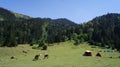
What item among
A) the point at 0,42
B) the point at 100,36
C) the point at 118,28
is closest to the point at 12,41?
the point at 0,42

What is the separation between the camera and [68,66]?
48500mm

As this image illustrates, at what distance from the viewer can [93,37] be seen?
7692 inches

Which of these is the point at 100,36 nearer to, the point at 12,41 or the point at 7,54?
the point at 12,41

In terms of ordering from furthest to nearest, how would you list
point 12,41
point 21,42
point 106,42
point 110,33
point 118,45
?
1. point 21,42
2. point 110,33
3. point 106,42
4. point 12,41
5. point 118,45

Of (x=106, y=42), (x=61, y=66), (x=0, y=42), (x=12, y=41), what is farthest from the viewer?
(x=106, y=42)

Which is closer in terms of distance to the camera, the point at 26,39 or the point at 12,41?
the point at 12,41

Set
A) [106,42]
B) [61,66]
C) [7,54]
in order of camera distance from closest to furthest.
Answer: [61,66] < [7,54] < [106,42]

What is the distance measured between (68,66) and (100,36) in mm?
139381

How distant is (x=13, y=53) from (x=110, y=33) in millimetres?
103995

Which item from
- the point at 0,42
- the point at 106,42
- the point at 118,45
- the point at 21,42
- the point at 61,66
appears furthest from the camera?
the point at 21,42

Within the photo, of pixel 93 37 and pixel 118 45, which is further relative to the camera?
pixel 93 37

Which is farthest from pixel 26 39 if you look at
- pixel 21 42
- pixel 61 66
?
pixel 61 66

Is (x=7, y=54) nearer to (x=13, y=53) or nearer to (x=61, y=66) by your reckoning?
(x=13, y=53)

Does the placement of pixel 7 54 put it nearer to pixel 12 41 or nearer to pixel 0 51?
pixel 0 51
